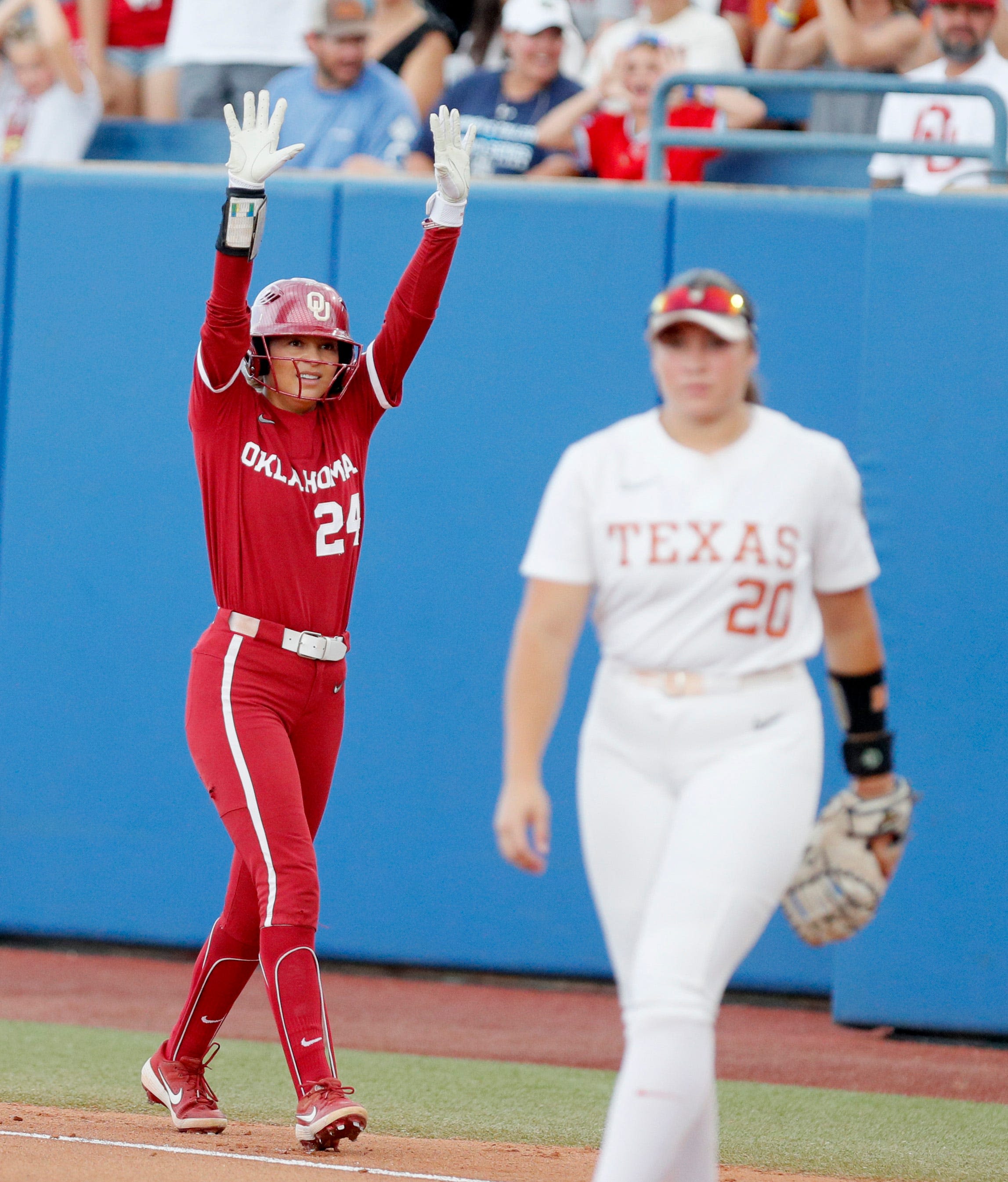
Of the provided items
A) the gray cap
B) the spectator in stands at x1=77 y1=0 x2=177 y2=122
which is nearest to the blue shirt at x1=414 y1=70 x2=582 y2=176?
the gray cap

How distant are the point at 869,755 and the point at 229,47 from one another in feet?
21.6

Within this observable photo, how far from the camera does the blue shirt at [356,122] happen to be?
7.79 m

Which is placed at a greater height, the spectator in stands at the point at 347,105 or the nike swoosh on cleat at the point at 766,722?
the spectator in stands at the point at 347,105

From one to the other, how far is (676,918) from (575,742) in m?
4.00

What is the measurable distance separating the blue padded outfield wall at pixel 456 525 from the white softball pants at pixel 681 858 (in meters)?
3.29

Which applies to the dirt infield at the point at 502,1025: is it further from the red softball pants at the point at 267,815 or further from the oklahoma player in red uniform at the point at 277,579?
the oklahoma player in red uniform at the point at 277,579

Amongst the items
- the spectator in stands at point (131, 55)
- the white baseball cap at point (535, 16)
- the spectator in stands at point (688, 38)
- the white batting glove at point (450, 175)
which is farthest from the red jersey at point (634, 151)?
the white batting glove at point (450, 175)

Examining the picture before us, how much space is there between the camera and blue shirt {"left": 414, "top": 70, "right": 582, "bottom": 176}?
763 centimetres

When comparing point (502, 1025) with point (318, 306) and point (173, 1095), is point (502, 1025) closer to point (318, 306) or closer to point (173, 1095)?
point (173, 1095)

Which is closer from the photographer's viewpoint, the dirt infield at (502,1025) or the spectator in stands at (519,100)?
the dirt infield at (502,1025)

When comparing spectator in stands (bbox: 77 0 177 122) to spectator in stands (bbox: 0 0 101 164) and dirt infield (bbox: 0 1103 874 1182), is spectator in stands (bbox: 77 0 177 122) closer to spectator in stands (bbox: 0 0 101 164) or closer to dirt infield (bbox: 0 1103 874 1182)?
spectator in stands (bbox: 0 0 101 164)

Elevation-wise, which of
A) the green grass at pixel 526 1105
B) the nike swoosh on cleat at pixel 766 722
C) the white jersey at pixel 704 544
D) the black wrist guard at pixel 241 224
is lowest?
the green grass at pixel 526 1105

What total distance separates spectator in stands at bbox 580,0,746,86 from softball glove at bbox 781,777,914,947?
5.44 m

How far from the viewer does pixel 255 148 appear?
4.05 metres
